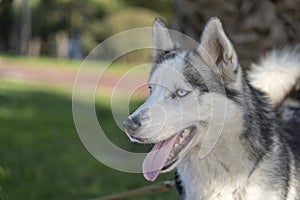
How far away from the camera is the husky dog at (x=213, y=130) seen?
3338 mm

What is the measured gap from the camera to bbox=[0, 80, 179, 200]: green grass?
21.7 feet

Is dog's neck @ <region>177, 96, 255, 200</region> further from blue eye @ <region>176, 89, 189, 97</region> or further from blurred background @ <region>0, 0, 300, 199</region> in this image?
blurred background @ <region>0, 0, 300, 199</region>

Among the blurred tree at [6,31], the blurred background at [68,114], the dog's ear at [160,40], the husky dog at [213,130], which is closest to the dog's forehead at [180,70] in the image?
the husky dog at [213,130]

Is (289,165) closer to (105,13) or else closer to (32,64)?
(32,64)

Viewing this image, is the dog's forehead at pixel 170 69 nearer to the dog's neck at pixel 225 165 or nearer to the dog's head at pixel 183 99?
the dog's head at pixel 183 99

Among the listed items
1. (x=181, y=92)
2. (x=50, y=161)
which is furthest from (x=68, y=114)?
(x=181, y=92)

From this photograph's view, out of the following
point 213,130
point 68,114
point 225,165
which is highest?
point 213,130

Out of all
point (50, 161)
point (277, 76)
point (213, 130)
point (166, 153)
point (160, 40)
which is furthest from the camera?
point (50, 161)

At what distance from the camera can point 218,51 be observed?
3463 mm

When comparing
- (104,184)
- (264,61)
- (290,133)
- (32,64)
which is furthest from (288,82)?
(32,64)

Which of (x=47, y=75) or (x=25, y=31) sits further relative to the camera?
(x=25, y=31)

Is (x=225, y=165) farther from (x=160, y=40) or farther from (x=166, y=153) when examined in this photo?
(x=160, y=40)

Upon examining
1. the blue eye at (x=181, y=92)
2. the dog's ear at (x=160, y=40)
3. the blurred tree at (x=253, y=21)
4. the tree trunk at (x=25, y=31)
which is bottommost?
the blue eye at (x=181, y=92)

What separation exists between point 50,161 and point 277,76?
4249 millimetres
